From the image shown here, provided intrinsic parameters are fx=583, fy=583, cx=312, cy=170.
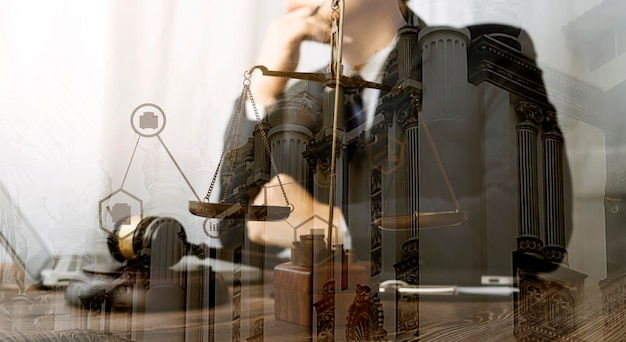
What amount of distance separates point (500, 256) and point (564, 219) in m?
0.16

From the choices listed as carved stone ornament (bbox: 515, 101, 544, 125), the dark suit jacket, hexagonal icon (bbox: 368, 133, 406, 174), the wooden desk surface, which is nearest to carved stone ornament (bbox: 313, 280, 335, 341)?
the wooden desk surface

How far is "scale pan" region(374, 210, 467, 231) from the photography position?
4.43 ft

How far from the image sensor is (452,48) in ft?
4.61

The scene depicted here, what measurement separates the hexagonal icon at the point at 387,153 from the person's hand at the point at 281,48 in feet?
0.92

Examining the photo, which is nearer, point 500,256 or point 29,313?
point 500,256

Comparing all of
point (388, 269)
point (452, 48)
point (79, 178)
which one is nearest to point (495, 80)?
point (452, 48)

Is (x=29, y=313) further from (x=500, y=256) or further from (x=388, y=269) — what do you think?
(x=500, y=256)

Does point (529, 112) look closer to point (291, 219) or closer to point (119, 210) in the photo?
point (291, 219)

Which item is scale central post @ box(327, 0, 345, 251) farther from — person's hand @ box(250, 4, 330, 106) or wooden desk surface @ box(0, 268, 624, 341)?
wooden desk surface @ box(0, 268, 624, 341)

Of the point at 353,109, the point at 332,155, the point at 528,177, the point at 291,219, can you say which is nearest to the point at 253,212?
the point at 291,219

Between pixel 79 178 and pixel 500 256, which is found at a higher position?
pixel 79 178

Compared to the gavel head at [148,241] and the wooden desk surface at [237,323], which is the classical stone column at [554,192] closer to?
the wooden desk surface at [237,323]

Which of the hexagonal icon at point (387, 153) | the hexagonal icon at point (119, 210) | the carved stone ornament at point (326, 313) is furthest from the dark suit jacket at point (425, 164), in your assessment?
the hexagonal icon at point (119, 210)

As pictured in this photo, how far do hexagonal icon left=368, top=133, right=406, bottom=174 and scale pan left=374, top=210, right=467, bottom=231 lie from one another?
4.8 inches
